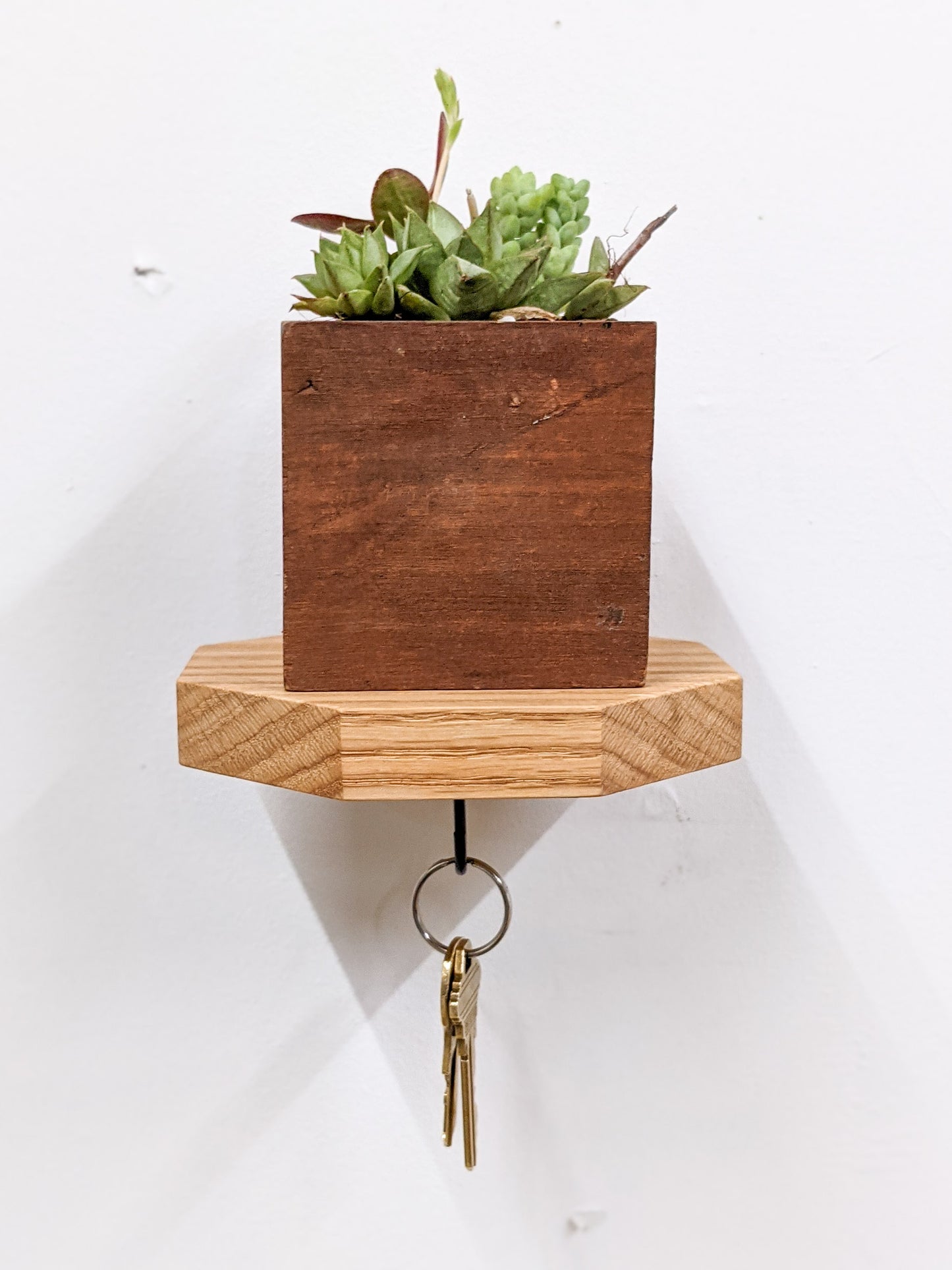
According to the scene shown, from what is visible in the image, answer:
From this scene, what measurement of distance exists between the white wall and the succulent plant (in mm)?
134

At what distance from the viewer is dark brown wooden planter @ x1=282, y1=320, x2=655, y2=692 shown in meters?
0.33

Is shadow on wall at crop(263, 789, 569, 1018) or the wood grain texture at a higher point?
the wood grain texture

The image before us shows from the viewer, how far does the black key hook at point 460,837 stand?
0.45 metres

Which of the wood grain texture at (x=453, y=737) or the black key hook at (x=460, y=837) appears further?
the black key hook at (x=460, y=837)

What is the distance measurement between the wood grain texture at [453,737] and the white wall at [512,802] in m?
0.16

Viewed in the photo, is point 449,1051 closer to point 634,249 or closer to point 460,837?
point 460,837

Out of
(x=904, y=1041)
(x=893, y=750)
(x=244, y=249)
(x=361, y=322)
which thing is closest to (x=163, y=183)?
(x=244, y=249)

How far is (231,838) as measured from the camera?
509mm

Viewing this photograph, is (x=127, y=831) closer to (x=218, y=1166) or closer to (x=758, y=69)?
(x=218, y=1166)

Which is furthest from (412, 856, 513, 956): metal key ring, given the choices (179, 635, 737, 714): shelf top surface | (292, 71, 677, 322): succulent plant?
(292, 71, 677, 322): succulent plant

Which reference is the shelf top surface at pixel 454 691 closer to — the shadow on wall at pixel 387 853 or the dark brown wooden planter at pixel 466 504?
the dark brown wooden planter at pixel 466 504

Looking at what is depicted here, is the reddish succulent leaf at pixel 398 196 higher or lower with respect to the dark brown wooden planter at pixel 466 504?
higher

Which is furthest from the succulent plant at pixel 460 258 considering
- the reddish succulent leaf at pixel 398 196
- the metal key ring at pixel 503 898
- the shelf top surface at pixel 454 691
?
the metal key ring at pixel 503 898

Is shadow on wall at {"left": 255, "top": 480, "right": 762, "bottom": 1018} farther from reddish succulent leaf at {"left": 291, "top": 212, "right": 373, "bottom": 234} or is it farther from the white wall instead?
reddish succulent leaf at {"left": 291, "top": 212, "right": 373, "bottom": 234}
